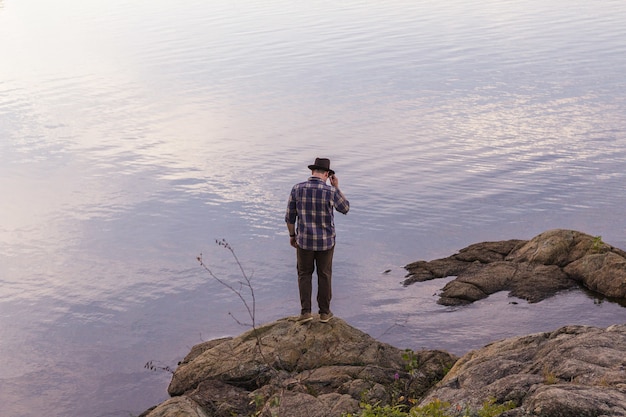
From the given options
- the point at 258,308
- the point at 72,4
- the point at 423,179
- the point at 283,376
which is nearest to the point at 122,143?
the point at 423,179

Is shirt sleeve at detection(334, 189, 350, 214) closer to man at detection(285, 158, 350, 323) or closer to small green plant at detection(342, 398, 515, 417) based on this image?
man at detection(285, 158, 350, 323)

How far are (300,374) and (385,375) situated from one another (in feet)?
4.27

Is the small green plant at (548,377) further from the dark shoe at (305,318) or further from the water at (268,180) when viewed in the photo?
the water at (268,180)

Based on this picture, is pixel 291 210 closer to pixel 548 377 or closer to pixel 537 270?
pixel 548 377

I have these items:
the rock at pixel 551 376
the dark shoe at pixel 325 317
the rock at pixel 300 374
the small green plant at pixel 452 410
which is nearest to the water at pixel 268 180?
the rock at pixel 300 374

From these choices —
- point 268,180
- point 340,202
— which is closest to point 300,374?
point 340,202

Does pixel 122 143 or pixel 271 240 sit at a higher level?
pixel 122 143

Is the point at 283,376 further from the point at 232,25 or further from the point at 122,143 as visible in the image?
the point at 232,25

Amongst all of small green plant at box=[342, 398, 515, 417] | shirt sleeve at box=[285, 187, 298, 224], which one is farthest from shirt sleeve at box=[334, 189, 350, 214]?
small green plant at box=[342, 398, 515, 417]

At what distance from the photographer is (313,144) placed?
31562 mm

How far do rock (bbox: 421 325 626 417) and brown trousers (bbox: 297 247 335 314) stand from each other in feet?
7.64

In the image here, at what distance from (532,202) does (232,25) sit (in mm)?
48785

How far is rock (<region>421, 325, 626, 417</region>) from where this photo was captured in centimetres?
790

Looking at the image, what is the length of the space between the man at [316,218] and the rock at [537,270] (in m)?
5.38
